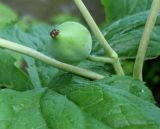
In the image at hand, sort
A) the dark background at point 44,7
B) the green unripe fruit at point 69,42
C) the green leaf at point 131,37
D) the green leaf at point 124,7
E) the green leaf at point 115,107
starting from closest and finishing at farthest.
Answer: the green leaf at point 115,107 → the green unripe fruit at point 69,42 → the green leaf at point 131,37 → the green leaf at point 124,7 → the dark background at point 44,7

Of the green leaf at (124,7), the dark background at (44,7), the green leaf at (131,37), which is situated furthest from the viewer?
the dark background at (44,7)

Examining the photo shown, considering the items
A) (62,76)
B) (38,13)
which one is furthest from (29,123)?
(38,13)

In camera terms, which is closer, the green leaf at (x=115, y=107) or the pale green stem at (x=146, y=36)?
the green leaf at (x=115, y=107)

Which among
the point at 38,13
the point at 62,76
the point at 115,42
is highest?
the point at 38,13

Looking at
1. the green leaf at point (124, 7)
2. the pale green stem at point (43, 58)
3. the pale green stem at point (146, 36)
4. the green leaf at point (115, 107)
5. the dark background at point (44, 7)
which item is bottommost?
the green leaf at point (115, 107)

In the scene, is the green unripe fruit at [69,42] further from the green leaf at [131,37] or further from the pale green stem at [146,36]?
the green leaf at [131,37]

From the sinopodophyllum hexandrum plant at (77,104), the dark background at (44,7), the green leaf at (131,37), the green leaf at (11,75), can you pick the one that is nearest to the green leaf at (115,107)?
the sinopodophyllum hexandrum plant at (77,104)

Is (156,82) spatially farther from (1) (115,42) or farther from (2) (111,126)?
(2) (111,126)
